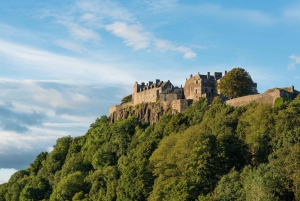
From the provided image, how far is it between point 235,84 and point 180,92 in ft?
49.4

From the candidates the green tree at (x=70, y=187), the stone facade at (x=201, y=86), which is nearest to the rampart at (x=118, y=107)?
the stone facade at (x=201, y=86)

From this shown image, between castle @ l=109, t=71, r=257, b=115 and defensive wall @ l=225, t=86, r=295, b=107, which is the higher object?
castle @ l=109, t=71, r=257, b=115

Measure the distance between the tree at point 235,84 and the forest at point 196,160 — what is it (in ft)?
12.7

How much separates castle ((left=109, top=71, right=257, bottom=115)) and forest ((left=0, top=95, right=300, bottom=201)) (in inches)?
154

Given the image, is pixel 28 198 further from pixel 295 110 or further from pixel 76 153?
pixel 295 110

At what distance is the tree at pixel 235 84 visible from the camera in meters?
89.4

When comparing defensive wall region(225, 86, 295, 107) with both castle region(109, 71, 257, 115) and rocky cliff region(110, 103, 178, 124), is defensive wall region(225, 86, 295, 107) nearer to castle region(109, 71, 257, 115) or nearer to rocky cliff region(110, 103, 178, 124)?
castle region(109, 71, 257, 115)

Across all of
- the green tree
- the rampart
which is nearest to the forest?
the green tree

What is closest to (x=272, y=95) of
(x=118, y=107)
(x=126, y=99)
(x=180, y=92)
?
(x=180, y=92)

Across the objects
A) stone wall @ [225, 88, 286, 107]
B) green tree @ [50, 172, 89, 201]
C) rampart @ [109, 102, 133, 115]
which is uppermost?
rampart @ [109, 102, 133, 115]

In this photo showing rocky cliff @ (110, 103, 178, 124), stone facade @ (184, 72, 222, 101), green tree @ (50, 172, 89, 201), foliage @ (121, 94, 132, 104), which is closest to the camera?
green tree @ (50, 172, 89, 201)

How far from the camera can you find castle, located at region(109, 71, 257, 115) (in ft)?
313

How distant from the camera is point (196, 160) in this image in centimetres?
6950

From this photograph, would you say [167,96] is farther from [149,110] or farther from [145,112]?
[145,112]
